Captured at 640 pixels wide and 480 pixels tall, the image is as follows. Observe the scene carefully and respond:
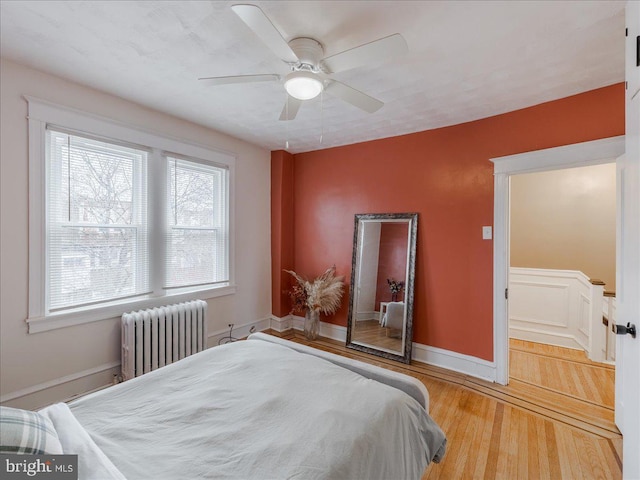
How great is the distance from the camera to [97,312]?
2.47 metres

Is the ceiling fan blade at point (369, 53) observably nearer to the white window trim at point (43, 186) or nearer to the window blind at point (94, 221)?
the white window trim at point (43, 186)

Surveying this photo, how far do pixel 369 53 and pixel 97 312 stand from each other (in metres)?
2.81

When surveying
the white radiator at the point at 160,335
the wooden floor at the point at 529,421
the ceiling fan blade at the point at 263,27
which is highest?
the ceiling fan blade at the point at 263,27

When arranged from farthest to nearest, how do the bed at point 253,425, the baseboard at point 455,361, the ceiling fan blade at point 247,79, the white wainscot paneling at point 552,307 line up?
the white wainscot paneling at point 552,307, the baseboard at point 455,361, the ceiling fan blade at point 247,79, the bed at point 253,425

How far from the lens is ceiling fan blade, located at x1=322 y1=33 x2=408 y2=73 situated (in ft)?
4.46

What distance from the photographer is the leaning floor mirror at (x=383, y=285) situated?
329 cm

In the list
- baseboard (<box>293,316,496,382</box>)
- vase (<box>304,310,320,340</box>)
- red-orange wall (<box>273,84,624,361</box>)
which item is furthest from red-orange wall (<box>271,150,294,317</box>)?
baseboard (<box>293,316,496,382</box>)

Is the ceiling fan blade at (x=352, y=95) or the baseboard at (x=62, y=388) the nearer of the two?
the ceiling fan blade at (x=352, y=95)

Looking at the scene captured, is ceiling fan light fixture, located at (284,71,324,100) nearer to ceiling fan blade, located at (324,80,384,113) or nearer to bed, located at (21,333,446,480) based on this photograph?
ceiling fan blade, located at (324,80,384,113)

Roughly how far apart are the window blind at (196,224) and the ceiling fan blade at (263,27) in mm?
1995

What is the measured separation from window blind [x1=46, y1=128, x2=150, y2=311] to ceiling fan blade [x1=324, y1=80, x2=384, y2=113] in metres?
2.01

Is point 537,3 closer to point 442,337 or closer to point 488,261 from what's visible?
point 488,261

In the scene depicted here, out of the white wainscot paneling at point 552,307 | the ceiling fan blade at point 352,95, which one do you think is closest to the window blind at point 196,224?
the ceiling fan blade at point 352,95

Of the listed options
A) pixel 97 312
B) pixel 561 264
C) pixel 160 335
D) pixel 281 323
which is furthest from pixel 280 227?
pixel 561 264
